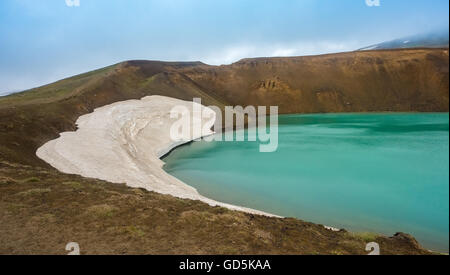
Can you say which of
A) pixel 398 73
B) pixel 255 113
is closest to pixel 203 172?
pixel 255 113

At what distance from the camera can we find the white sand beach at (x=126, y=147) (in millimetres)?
16203

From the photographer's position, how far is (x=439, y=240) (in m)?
11.0

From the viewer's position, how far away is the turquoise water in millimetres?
12852

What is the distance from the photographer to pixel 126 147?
84.6ft

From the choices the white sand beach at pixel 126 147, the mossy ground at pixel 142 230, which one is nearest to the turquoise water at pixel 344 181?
the white sand beach at pixel 126 147

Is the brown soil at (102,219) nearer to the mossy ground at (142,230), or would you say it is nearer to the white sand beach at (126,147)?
the mossy ground at (142,230)

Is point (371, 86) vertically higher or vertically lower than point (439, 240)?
higher

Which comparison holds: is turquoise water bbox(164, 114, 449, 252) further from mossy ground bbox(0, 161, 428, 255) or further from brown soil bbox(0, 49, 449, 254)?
brown soil bbox(0, 49, 449, 254)

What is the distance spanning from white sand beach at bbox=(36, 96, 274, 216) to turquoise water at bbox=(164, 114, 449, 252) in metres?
2.22

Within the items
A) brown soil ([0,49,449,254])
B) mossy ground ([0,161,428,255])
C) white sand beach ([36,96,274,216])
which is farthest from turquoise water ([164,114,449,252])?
brown soil ([0,49,449,254])

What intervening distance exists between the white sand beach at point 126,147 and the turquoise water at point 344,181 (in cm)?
222

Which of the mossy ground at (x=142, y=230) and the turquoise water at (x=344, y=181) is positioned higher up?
the mossy ground at (x=142, y=230)
